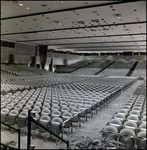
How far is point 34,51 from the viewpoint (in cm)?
3875

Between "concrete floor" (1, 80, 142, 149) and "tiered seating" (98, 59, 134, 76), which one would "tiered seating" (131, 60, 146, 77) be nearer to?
"tiered seating" (98, 59, 134, 76)

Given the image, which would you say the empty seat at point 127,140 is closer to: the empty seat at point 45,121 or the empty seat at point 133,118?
the empty seat at point 133,118

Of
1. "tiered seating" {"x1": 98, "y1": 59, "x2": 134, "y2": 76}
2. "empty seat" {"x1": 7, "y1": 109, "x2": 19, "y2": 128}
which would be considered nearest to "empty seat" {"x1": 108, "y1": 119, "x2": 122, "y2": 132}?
"empty seat" {"x1": 7, "y1": 109, "x2": 19, "y2": 128}

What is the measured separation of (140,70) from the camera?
41219mm

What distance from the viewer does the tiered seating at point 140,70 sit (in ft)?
125

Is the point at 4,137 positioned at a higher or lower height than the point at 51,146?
higher

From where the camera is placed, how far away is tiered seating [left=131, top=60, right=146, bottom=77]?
125 feet

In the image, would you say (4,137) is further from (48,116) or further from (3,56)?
(3,56)

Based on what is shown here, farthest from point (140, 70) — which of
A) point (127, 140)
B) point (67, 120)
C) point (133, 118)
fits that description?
point (127, 140)

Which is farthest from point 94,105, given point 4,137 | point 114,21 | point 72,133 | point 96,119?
point 114,21

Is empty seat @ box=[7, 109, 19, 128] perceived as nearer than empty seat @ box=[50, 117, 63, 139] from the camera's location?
No

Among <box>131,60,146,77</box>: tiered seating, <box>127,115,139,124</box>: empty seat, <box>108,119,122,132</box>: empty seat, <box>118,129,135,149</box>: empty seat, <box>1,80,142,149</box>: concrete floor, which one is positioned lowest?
<box>1,80,142,149</box>: concrete floor

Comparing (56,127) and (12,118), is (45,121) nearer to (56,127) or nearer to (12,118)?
(56,127)

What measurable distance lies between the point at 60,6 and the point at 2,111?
28.1 feet
